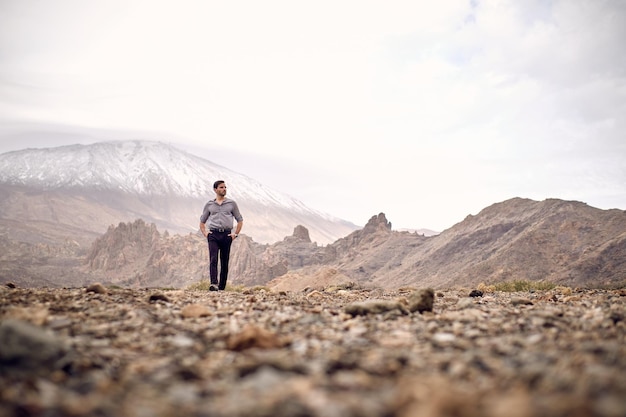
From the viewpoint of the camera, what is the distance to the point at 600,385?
8.77 feet

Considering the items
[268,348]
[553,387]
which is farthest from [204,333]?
[553,387]

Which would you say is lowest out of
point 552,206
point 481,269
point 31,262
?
point 31,262

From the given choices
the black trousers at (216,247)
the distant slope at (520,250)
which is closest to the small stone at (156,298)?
the black trousers at (216,247)

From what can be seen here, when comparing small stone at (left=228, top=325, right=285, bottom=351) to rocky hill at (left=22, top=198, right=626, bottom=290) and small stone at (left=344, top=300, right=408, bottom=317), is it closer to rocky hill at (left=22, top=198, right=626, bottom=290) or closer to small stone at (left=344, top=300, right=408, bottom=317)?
small stone at (left=344, top=300, right=408, bottom=317)

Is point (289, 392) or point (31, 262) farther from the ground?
point (289, 392)

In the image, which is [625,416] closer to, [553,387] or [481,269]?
[553,387]

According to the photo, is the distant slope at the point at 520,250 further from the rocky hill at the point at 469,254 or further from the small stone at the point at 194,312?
the small stone at the point at 194,312

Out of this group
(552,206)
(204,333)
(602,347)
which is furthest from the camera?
(552,206)

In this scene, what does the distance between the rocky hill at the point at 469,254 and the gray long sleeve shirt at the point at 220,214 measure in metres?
13.9

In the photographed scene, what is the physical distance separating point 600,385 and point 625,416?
59 cm

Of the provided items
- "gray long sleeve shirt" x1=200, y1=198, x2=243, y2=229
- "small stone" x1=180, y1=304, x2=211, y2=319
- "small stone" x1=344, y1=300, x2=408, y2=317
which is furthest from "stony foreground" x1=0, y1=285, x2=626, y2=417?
"gray long sleeve shirt" x1=200, y1=198, x2=243, y2=229

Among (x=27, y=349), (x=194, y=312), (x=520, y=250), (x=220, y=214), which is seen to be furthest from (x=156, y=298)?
(x=520, y=250)

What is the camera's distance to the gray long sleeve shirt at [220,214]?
44.9ft

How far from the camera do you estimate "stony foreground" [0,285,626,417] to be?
252 cm
